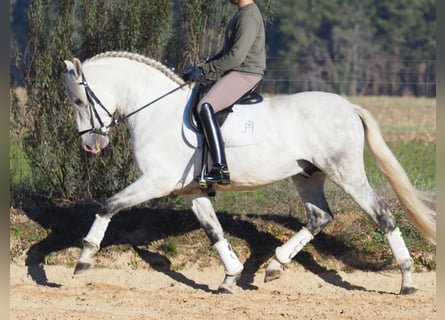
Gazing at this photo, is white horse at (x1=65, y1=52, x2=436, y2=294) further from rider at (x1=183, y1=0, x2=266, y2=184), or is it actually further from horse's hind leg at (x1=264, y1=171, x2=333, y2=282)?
rider at (x1=183, y1=0, x2=266, y2=184)

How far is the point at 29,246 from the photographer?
9.57 metres

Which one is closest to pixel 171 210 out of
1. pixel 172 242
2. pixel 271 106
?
pixel 172 242

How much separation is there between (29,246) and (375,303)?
13.2 ft

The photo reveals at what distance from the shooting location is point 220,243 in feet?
27.7

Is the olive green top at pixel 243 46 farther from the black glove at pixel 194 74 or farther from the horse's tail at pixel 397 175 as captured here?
A: the horse's tail at pixel 397 175

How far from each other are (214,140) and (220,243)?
1.22 m

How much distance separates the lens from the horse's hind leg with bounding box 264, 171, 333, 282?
27.7ft

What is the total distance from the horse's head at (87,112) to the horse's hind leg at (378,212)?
7.58ft

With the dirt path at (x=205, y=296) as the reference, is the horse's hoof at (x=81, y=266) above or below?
above

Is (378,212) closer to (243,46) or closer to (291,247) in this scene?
(291,247)

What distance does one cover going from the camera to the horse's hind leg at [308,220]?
27.7ft

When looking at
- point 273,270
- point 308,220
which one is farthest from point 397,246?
point 273,270

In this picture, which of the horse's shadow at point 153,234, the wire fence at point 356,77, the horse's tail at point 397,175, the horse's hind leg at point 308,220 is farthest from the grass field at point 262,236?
the wire fence at point 356,77

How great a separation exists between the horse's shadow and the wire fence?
19.8 ft
